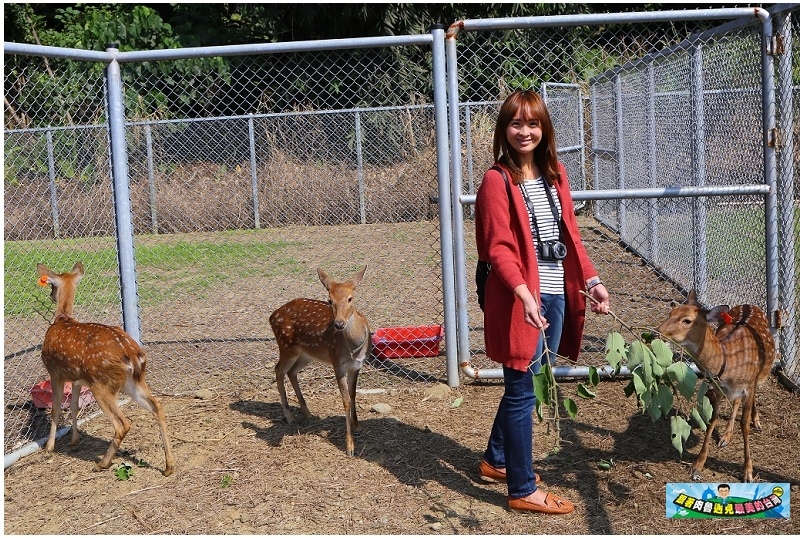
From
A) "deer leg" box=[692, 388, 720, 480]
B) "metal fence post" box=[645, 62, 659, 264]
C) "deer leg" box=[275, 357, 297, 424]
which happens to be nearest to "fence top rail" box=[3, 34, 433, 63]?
"deer leg" box=[275, 357, 297, 424]

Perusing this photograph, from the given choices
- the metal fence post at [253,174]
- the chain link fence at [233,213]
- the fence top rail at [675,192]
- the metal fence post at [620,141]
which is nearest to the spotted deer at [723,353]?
the fence top rail at [675,192]

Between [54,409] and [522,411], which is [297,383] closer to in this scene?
[54,409]

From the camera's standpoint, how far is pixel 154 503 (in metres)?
4.36

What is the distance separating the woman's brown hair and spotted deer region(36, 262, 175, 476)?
2.27 m

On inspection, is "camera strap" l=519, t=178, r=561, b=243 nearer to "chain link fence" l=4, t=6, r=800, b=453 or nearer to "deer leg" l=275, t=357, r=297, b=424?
"deer leg" l=275, t=357, r=297, b=424

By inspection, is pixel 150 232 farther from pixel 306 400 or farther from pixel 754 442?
pixel 754 442

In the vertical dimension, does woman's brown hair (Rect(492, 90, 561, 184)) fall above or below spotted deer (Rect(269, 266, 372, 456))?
above

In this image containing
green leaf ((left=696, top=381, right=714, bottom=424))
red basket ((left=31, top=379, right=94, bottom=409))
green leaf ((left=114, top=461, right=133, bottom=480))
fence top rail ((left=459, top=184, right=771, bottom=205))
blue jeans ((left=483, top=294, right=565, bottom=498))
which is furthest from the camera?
red basket ((left=31, top=379, right=94, bottom=409))

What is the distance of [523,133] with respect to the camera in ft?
12.5

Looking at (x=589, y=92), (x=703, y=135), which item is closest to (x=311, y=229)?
A: (x=589, y=92)

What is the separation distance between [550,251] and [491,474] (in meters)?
1.21

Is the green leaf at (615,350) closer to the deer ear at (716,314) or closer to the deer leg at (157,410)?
the deer ear at (716,314)

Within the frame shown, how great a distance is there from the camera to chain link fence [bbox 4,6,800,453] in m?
6.63

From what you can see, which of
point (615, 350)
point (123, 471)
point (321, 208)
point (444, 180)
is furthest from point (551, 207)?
point (321, 208)
